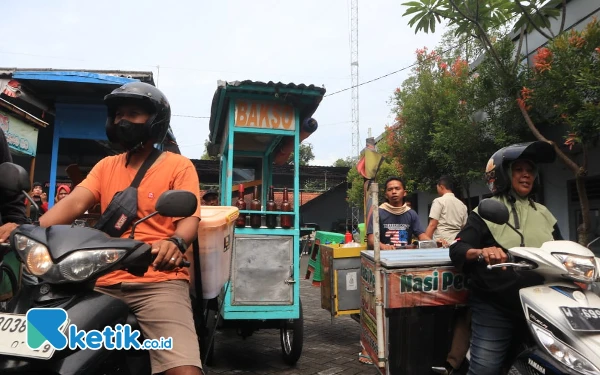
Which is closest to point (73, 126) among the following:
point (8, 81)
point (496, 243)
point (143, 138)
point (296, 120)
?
point (8, 81)

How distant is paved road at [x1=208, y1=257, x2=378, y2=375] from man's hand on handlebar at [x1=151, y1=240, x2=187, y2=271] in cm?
292

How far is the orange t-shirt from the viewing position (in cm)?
200

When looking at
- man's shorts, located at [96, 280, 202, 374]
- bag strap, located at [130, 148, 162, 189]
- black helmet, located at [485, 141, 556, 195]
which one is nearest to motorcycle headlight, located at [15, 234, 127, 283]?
man's shorts, located at [96, 280, 202, 374]

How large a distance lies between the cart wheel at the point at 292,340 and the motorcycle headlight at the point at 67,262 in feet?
10.3

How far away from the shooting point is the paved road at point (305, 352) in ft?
14.2

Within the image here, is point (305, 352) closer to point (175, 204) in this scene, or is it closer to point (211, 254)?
point (211, 254)

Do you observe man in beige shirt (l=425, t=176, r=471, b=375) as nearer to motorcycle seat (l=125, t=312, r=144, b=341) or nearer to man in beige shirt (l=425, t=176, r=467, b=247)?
man in beige shirt (l=425, t=176, r=467, b=247)

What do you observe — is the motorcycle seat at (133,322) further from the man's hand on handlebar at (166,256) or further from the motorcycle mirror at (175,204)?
the motorcycle mirror at (175,204)

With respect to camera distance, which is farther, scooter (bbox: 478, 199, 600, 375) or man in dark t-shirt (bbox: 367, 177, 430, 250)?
man in dark t-shirt (bbox: 367, 177, 430, 250)

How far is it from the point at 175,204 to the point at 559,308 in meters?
1.77

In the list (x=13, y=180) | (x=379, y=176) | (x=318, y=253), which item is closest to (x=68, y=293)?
(x=13, y=180)

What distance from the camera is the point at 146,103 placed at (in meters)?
2.16

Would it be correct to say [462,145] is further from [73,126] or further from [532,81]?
[73,126]

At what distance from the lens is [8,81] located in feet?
16.6
